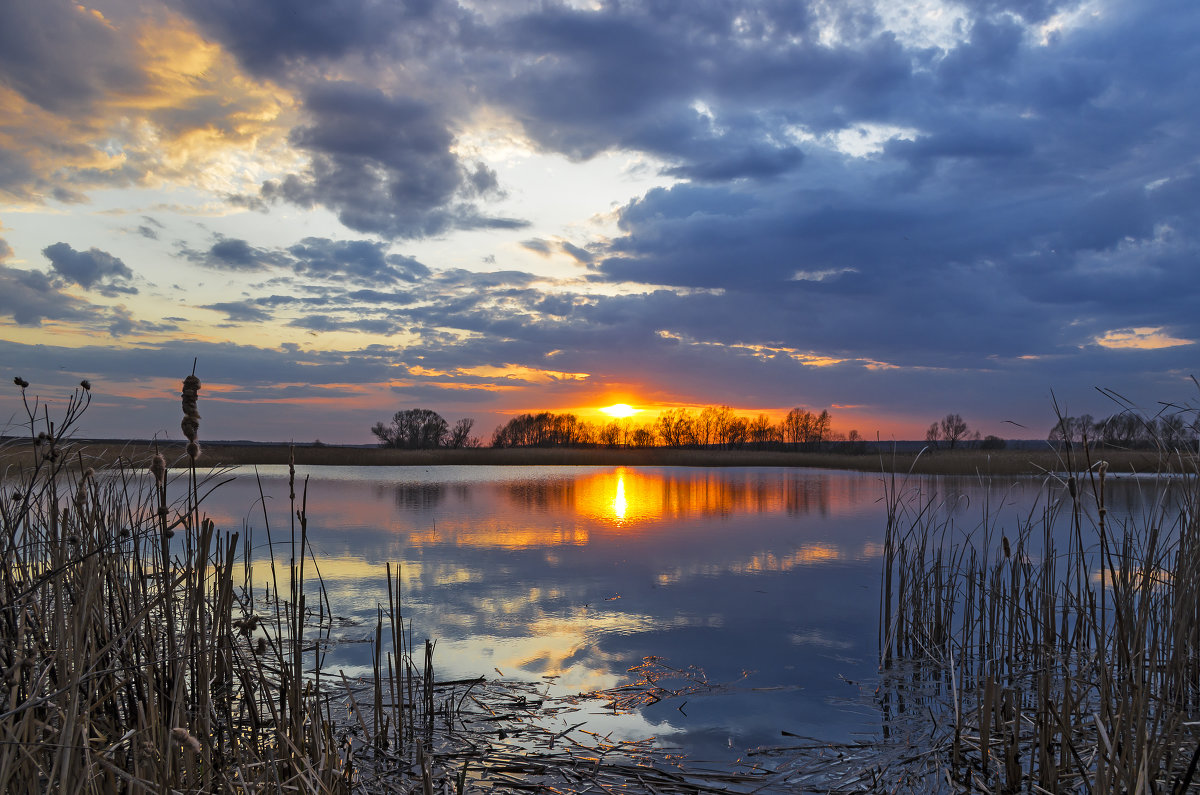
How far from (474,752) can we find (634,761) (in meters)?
0.77

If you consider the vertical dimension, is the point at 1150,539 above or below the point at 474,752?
above

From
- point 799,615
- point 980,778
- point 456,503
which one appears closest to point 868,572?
point 799,615

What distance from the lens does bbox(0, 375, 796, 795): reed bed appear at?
1879 millimetres

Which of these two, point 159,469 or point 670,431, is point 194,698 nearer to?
point 159,469

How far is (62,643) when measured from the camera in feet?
6.57

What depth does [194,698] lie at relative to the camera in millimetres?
2523

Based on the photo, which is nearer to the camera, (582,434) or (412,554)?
(412,554)

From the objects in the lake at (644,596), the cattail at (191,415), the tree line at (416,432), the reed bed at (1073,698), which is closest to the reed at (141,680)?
the cattail at (191,415)

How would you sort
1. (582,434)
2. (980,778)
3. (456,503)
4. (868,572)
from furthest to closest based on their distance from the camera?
(582,434)
(456,503)
(868,572)
(980,778)

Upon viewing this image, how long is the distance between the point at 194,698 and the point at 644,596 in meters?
4.81

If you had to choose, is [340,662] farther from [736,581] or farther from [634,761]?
[736,581]

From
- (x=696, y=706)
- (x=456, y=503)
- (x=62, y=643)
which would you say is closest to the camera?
(x=62, y=643)

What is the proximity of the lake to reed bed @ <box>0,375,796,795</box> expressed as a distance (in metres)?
0.40

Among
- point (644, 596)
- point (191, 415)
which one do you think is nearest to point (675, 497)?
point (644, 596)
